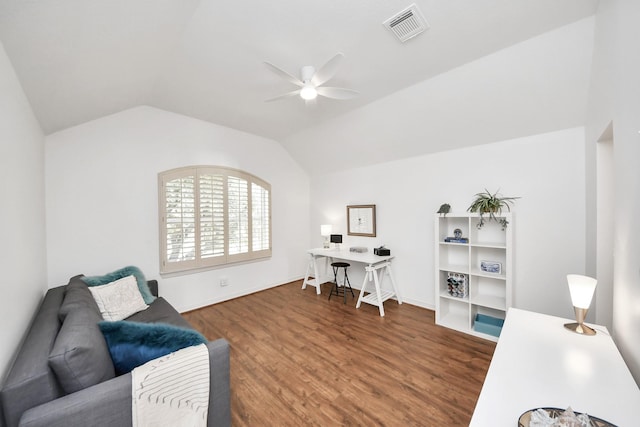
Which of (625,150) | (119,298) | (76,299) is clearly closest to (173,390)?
(76,299)

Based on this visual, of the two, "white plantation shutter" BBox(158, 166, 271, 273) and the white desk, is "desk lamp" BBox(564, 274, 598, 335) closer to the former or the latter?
the white desk

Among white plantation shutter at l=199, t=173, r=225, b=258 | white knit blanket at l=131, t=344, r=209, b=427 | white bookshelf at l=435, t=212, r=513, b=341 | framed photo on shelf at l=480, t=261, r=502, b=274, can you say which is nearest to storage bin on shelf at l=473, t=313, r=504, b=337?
white bookshelf at l=435, t=212, r=513, b=341

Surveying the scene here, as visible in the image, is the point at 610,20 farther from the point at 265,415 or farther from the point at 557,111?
the point at 265,415

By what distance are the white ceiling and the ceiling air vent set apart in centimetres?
6

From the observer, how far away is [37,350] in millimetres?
1186

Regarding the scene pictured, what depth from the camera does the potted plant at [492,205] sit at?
2652 mm

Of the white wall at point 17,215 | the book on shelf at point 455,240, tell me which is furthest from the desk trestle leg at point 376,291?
the white wall at point 17,215

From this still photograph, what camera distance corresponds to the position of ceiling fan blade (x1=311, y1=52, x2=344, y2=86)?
5.71 feet

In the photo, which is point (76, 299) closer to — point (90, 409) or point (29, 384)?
point (29, 384)

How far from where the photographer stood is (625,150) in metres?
1.21

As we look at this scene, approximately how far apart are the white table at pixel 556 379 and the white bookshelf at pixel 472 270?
1317 millimetres

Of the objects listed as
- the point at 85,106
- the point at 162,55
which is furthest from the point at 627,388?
the point at 85,106

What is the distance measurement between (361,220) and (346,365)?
2452 mm

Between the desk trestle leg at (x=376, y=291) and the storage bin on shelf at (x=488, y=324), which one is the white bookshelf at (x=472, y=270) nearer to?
the storage bin on shelf at (x=488, y=324)
